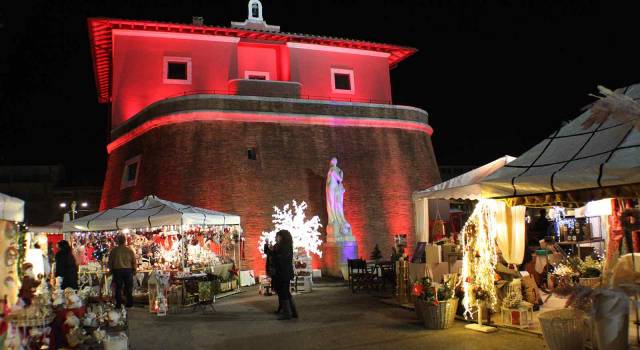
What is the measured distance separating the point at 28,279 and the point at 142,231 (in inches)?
296

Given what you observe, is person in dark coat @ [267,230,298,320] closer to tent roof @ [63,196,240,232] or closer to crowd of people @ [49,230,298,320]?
crowd of people @ [49,230,298,320]

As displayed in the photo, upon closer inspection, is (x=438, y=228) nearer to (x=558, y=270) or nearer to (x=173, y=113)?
(x=558, y=270)

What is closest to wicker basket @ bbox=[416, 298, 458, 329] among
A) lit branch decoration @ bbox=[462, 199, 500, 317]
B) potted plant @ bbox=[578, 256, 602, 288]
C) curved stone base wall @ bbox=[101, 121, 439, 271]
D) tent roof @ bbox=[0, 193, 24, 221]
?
lit branch decoration @ bbox=[462, 199, 500, 317]

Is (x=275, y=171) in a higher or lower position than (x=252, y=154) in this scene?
lower

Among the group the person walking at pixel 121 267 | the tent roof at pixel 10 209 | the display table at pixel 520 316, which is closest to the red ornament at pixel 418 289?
the display table at pixel 520 316

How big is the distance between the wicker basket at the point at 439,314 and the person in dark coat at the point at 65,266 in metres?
8.23

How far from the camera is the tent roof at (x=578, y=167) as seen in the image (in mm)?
6422

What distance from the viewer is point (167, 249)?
1689 cm

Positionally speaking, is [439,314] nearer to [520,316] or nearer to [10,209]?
[520,316]

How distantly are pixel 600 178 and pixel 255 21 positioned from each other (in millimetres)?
23680

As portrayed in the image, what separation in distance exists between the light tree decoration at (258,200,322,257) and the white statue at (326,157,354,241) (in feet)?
2.35

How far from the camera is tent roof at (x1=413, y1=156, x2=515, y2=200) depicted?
447 inches

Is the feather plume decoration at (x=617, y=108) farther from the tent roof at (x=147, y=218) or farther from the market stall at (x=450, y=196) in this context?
the tent roof at (x=147, y=218)

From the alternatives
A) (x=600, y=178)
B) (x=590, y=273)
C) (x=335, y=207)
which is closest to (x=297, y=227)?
(x=335, y=207)
